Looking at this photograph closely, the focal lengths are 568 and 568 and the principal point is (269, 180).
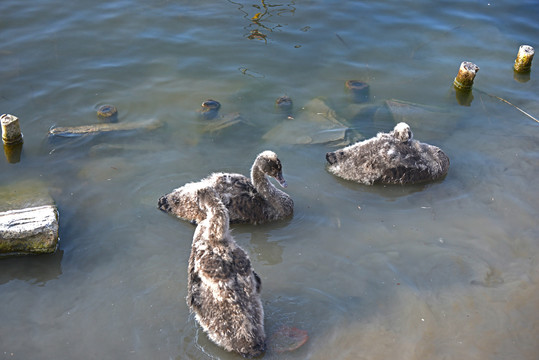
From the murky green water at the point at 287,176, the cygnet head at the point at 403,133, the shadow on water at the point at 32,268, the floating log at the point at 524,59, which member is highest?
the floating log at the point at 524,59

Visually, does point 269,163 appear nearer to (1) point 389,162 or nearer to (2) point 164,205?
(2) point 164,205

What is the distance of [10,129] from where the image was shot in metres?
8.27

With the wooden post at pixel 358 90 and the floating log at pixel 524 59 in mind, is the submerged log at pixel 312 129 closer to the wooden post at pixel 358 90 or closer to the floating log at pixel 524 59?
the wooden post at pixel 358 90

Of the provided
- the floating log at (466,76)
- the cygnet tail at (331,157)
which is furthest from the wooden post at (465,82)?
the cygnet tail at (331,157)

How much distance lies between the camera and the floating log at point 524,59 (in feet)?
34.9

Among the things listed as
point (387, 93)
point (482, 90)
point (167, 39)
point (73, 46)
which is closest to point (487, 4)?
point (482, 90)

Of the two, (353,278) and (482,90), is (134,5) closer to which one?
(482,90)

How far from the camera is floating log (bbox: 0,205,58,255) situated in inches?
252

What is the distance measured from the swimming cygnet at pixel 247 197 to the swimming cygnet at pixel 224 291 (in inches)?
50.2

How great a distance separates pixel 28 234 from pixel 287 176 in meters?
3.48

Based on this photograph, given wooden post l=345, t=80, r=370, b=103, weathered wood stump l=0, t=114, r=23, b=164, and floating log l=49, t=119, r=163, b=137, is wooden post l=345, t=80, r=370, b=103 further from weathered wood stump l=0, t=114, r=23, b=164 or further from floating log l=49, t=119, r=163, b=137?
weathered wood stump l=0, t=114, r=23, b=164

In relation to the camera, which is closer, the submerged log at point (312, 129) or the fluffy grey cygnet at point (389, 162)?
the fluffy grey cygnet at point (389, 162)

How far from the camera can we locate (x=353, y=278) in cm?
638

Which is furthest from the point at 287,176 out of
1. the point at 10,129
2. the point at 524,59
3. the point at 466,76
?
the point at 524,59
